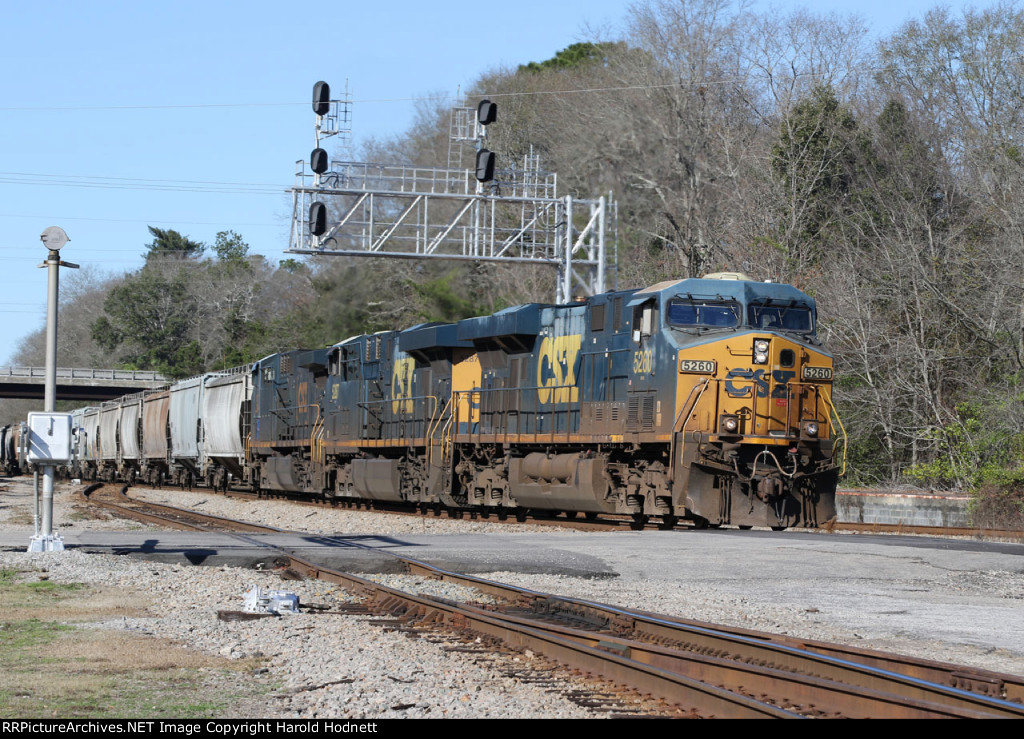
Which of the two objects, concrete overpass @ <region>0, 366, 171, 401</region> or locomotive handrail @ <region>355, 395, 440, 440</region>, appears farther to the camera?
concrete overpass @ <region>0, 366, 171, 401</region>

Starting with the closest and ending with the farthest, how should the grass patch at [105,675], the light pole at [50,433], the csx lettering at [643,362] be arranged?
the grass patch at [105,675]
the light pole at [50,433]
the csx lettering at [643,362]

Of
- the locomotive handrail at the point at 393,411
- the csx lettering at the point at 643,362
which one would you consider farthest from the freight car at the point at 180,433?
the csx lettering at the point at 643,362

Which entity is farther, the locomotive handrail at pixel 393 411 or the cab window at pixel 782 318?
the locomotive handrail at pixel 393 411

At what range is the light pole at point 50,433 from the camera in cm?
1334

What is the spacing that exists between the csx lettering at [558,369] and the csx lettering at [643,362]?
163 centimetres

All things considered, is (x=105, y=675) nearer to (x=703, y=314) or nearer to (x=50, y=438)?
(x=50, y=438)

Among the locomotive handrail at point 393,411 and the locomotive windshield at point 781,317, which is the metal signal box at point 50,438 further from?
the locomotive handrail at point 393,411

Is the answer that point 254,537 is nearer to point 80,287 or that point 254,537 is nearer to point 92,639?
point 92,639

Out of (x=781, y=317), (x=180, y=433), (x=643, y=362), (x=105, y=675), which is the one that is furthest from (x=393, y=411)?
(x=105, y=675)

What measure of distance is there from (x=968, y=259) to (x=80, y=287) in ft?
312

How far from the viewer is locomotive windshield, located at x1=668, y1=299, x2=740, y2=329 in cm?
1672

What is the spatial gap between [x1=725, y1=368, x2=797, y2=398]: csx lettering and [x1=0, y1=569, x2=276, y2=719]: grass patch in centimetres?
935

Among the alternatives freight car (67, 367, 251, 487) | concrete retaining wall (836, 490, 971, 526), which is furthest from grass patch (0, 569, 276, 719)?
freight car (67, 367, 251, 487)

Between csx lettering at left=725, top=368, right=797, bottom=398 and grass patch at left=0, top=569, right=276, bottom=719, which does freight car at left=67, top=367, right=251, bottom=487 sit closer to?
csx lettering at left=725, top=368, right=797, bottom=398
